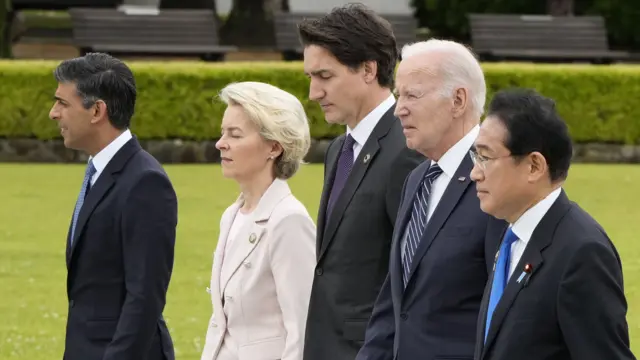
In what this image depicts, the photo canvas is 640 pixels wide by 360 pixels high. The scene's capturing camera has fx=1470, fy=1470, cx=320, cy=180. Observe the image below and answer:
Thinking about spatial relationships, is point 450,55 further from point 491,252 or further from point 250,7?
point 250,7

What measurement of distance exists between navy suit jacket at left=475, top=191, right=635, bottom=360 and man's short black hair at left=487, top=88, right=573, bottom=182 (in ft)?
0.33

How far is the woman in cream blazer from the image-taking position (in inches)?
189

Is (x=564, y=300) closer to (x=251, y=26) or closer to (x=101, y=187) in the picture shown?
(x=101, y=187)

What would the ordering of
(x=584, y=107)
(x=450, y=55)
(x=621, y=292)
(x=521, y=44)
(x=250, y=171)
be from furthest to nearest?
(x=521, y=44)
(x=584, y=107)
(x=250, y=171)
(x=450, y=55)
(x=621, y=292)

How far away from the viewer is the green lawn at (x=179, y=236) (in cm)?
989

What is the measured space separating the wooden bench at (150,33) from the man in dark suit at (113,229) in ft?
61.3

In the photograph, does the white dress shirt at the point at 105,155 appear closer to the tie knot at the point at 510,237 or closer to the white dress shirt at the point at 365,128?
the white dress shirt at the point at 365,128

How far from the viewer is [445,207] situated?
4379mm

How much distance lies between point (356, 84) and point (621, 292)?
1604 millimetres

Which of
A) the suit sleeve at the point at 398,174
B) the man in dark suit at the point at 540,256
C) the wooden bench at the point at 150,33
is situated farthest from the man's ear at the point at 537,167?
the wooden bench at the point at 150,33

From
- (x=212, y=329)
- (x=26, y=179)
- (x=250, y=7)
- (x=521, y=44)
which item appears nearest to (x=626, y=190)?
(x=26, y=179)

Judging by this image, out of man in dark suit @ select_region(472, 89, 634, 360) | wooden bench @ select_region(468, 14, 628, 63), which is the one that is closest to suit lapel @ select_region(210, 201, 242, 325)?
man in dark suit @ select_region(472, 89, 634, 360)

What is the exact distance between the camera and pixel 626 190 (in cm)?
1727

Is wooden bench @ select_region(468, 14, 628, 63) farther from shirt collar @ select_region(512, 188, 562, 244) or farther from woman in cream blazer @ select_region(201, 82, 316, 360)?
shirt collar @ select_region(512, 188, 562, 244)
